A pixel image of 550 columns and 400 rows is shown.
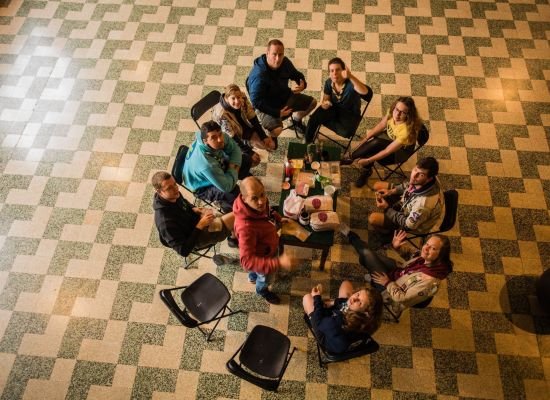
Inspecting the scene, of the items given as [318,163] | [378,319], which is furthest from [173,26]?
[378,319]

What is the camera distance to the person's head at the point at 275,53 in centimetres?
446

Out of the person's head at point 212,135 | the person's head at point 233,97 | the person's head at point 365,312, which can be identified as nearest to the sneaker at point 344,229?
the person's head at point 365,312

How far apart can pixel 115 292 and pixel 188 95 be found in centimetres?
300

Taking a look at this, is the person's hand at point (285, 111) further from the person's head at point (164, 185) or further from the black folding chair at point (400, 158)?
the person's head at point (164, 185)

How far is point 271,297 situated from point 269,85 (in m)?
2.46

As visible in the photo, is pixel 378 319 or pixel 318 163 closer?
pixel 378 319

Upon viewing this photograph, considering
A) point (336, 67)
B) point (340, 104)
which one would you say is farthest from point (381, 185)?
point (336, 67)

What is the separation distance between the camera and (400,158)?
15.2 ft

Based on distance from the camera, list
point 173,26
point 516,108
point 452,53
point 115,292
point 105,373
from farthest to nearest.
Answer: point 173,26, point 452,53, point 516,108, point 115,292, point 105,373

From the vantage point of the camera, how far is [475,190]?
16.8ft

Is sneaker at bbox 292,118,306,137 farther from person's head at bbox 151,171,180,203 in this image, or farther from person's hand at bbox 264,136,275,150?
person's head at bbox 151,171,180,203

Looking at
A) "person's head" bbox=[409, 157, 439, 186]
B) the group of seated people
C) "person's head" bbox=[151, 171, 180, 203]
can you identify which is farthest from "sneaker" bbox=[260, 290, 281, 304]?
"person's head" bbox=[409, 157, 439, 186]

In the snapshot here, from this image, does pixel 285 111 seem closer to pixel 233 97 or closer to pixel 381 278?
pixel 233 97

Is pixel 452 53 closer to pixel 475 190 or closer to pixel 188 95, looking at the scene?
pixel 475 190
